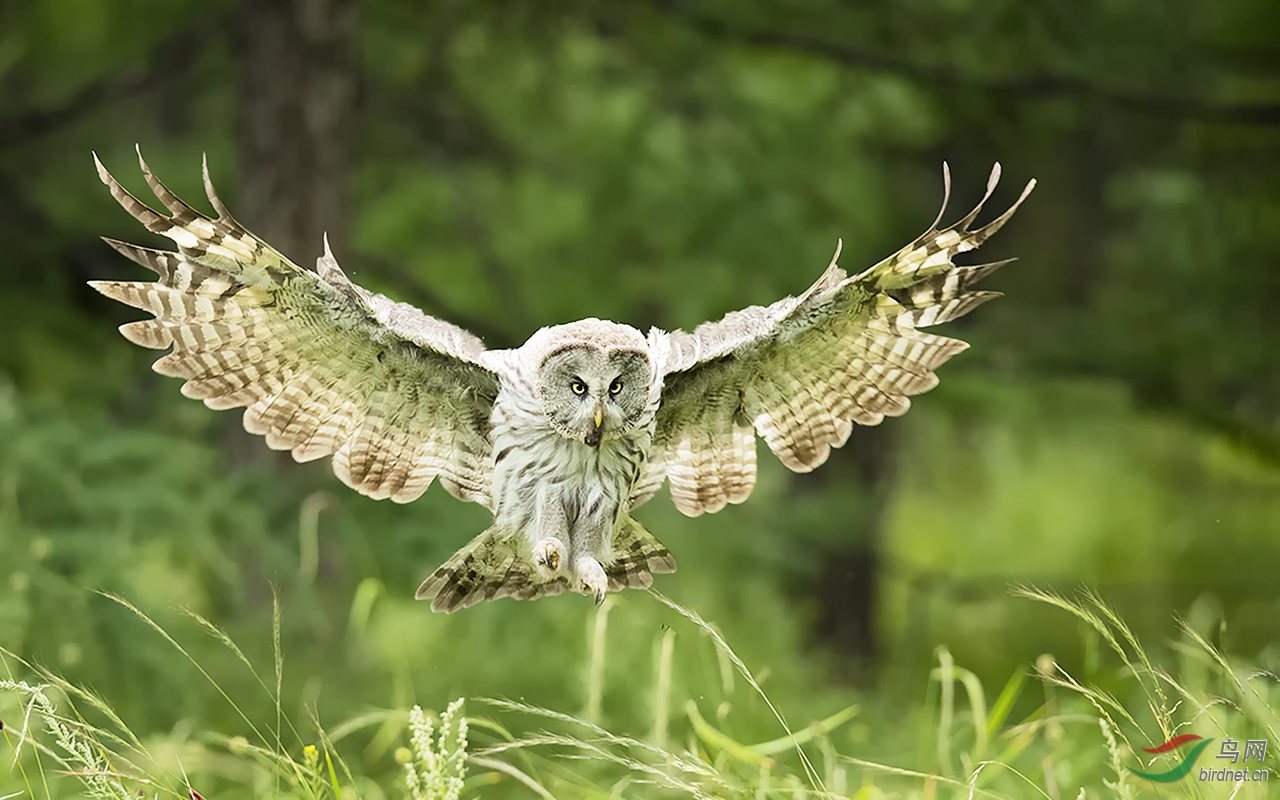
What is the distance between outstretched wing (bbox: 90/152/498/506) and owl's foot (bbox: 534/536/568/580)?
400mm

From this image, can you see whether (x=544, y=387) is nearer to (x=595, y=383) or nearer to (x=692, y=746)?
(x=595, y=383)

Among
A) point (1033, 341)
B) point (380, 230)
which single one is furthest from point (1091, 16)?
point (380, 230)

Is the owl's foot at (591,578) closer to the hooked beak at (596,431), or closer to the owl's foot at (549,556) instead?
the owl's foot at (549,556)

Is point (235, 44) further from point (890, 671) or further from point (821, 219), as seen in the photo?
point (890, 671)

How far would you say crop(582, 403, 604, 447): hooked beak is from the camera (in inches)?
125

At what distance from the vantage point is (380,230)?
6.59 m

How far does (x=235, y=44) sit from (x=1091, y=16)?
405 cm

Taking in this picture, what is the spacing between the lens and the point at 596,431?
3213 mm

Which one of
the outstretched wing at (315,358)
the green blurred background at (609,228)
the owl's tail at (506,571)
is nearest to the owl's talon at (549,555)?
the owl's tail at (506,571)

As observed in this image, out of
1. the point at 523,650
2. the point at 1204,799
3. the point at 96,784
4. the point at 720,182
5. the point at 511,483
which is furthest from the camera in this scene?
the point at 720,182

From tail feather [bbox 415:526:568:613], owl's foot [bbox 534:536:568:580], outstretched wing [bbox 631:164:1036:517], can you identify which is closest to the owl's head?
outstretched wing [bbox 631:164:1036:517]

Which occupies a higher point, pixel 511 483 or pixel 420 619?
pixel 511 483

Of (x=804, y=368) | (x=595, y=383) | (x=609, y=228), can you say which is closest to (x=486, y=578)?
(x=595, y=383)

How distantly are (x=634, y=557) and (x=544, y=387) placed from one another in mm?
558
